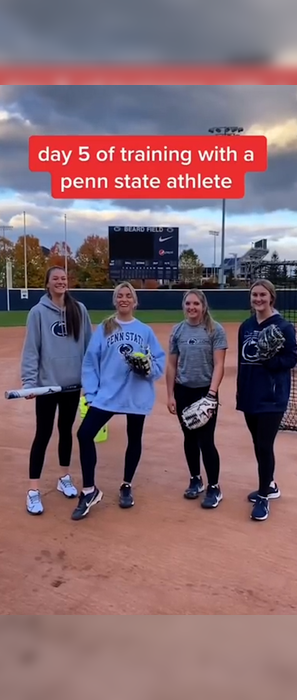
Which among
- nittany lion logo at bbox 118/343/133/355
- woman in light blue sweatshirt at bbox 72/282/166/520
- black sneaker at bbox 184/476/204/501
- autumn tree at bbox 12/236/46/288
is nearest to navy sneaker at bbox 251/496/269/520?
black sneaker at bbox 184/476/204/501

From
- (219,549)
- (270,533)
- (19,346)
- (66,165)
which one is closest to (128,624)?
(219,549)

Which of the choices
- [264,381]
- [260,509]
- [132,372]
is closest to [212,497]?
[260,509]

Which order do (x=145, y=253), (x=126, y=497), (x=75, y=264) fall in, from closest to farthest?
1. (x=126, y=497)
2. (x=145, y=253)
3. (x=75, y=264)

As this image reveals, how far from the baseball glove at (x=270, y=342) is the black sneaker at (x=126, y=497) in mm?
1219

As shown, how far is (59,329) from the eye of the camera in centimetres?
336

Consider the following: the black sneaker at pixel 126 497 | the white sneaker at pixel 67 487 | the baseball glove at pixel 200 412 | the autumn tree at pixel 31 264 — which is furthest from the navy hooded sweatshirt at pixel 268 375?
the autumn tree at pixel 31 264

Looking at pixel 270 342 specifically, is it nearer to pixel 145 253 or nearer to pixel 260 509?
pixel 260 509

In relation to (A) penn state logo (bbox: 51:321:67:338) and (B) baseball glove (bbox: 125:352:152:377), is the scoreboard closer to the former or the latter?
(A) penn state logo (bbox: 51:321:67:338)

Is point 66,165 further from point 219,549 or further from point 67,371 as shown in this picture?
point 219,549

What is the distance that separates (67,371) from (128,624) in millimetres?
1561

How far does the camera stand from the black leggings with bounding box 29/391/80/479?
3.36m

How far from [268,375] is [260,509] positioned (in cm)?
82

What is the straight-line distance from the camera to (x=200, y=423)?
131 inches

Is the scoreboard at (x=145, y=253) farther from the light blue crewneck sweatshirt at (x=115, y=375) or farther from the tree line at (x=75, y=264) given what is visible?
the light blue crewneck sweatshirt at (x=115, y=375)
